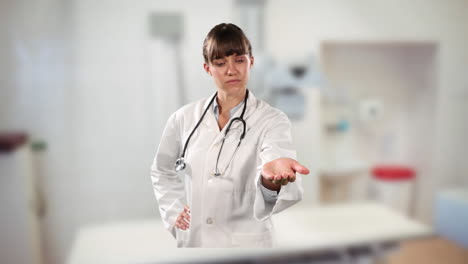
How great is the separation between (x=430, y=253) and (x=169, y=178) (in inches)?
26.2

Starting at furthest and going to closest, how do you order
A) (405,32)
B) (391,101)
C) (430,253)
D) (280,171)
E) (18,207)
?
(391,101) < (430,253) < (405,32) < (18,207) < (280,171)

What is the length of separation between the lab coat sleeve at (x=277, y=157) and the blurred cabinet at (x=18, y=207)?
1.12 feet

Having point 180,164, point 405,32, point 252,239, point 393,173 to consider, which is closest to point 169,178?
point 180,164

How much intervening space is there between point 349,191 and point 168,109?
0.59 meters

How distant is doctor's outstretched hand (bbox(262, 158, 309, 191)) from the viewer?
354 millimetres

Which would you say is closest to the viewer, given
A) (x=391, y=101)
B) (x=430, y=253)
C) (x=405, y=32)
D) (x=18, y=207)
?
(x=18, y=207)

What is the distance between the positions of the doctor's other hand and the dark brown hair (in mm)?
200

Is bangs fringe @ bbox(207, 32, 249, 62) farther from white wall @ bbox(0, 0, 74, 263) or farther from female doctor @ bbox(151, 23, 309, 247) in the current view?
white wall @ bbox(0, 0, 74, 263)

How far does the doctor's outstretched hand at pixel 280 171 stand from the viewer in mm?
354

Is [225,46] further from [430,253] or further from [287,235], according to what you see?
[430,253]

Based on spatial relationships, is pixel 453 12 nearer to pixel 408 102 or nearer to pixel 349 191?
pixel 408 102

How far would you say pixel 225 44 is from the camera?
38 cm

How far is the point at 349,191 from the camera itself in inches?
Answer: 33.3

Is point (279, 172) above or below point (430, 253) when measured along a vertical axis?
above
